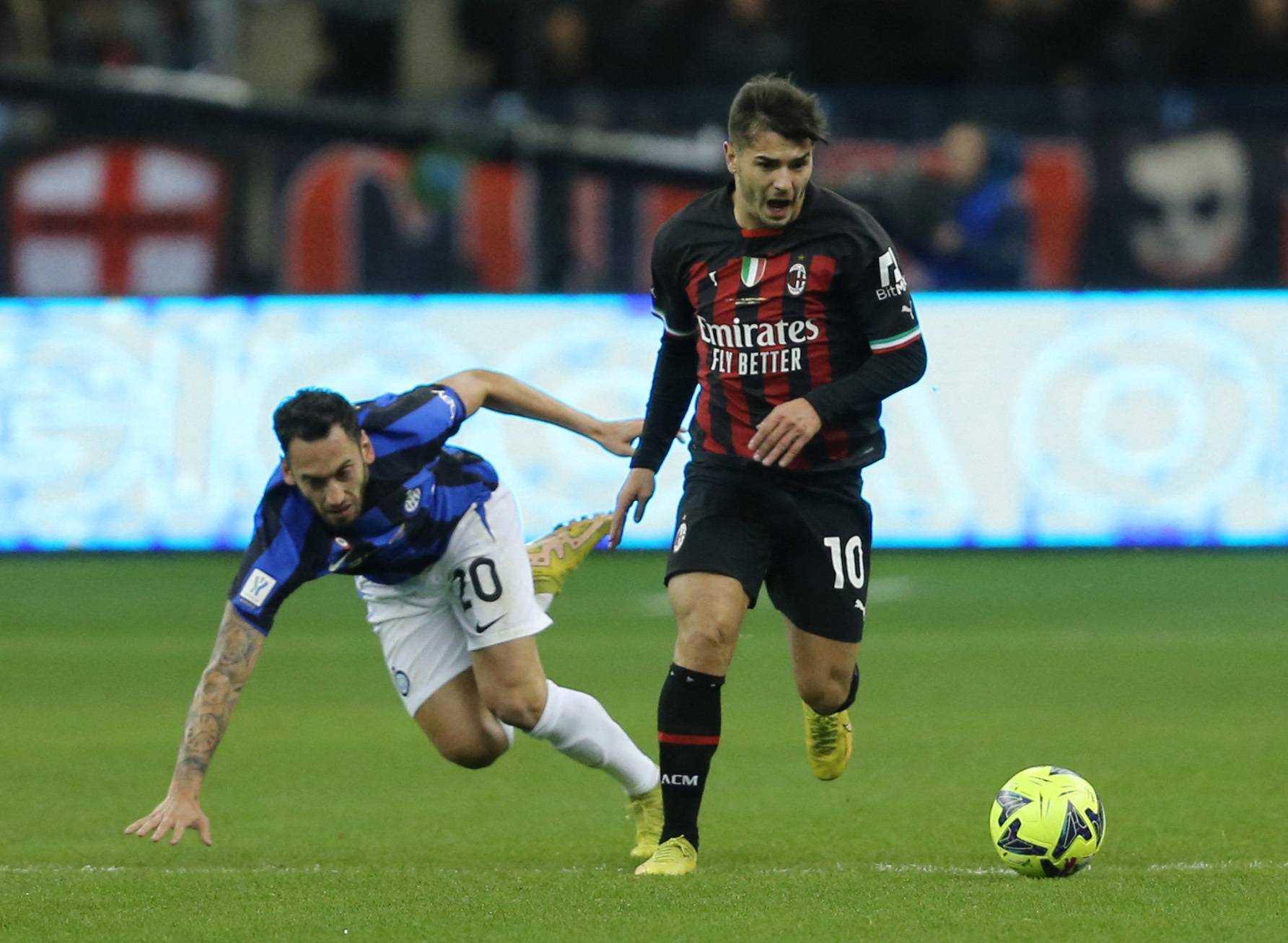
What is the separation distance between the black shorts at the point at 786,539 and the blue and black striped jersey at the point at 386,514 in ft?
Result: 2.56

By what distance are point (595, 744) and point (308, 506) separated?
120cm

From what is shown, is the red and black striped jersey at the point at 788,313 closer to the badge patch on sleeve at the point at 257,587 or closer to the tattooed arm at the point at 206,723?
the badge patch on sleeve at the point at 257,587

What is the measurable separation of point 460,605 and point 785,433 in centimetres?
137

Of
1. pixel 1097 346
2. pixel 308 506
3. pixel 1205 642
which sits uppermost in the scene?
pixel 308 506

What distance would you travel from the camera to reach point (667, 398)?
21.9ft

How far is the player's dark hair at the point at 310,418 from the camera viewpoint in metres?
5.88

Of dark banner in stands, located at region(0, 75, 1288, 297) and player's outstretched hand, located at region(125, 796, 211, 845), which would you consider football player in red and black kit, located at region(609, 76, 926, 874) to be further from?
dark banner in stands, located at region(0, 75, 1288, 297)

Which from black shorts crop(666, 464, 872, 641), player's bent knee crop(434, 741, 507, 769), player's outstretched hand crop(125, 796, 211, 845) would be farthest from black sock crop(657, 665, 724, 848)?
player's outstretched hand crop(125, 796, 211, 845)

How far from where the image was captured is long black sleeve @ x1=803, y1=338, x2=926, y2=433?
20.3 ft

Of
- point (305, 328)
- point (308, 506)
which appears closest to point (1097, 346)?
point (305, 328)

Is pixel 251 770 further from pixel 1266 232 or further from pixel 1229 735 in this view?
pixel 1266 232

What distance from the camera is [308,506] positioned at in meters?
6.21

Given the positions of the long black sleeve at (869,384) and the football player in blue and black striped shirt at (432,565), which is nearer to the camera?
the football player in blue and black striped shirt at (432,565)

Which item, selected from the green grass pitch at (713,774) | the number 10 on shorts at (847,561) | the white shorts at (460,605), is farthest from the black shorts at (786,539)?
the green grass pitch at (713,774)
